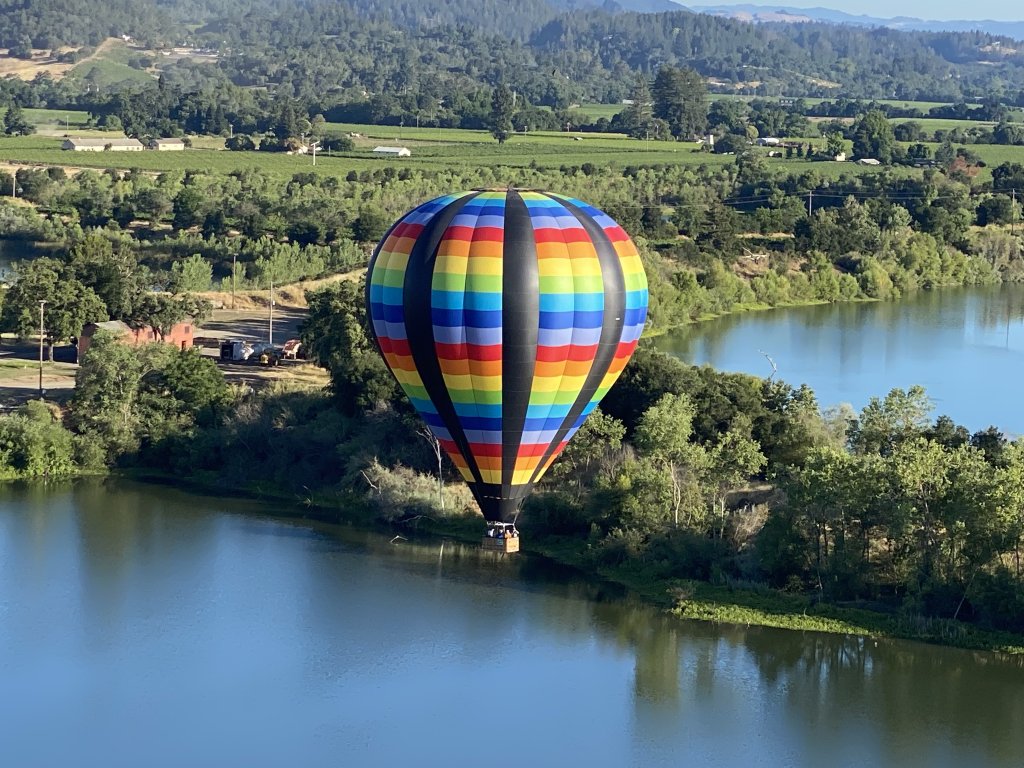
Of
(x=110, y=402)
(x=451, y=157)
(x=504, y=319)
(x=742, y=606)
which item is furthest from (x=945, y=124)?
(x=504, y=319)

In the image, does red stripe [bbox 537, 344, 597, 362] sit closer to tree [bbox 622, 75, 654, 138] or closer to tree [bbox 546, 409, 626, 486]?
tree [bbox 546, 409, 626, 486]

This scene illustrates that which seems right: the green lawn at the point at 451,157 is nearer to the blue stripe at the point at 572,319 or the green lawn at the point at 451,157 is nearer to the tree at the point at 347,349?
the tree at the point at 347,349

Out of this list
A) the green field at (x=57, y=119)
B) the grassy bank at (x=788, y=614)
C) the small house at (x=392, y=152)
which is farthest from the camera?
the green field at (x=57, y=119)

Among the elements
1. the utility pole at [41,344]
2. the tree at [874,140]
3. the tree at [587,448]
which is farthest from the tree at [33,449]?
the tree at [874,140]

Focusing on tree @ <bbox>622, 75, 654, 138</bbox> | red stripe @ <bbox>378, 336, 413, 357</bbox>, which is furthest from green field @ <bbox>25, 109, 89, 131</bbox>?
Result: red stripe @ <bbox>378, 336, 413, 357</bbox>

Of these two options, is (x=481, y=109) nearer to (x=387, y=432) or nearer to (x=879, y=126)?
(x=879, y=126)

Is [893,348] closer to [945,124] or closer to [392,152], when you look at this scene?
[392,152]

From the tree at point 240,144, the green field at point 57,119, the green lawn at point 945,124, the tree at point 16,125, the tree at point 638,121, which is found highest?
the green lawn at point 945,124
